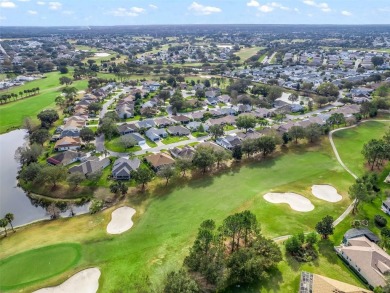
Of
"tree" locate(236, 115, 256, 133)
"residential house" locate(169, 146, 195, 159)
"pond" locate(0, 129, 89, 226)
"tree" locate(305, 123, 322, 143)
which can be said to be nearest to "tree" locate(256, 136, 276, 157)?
"tree" locate(305, 123, 322, 143)

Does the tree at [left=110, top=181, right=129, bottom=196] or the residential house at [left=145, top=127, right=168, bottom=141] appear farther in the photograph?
the residential house at [left=145, top=127, right=168, bottom=141]

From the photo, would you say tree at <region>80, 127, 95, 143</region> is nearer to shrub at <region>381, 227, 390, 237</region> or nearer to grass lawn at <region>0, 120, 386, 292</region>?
grass lawn at <region>0, 120, 386, 292</region>

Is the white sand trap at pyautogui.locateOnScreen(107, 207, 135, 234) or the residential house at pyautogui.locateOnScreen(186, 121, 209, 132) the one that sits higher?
the residential house at pyautogui.locateOnScreen(186, 121, 209, 132)

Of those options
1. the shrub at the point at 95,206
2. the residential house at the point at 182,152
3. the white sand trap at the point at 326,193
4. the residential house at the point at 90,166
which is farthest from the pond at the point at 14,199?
the white sand trap at the point at 326,193

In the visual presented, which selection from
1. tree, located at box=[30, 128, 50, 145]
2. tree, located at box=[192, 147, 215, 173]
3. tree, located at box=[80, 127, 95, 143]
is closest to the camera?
tree, located at box=[192, 147, 215, 173]

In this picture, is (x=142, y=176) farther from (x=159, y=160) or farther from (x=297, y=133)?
(x=297, y=133)

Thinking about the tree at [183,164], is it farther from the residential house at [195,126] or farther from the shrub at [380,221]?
the shrub at [380,221]
